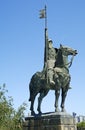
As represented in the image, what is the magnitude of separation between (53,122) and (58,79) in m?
1.94

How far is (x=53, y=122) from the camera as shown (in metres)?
15.9

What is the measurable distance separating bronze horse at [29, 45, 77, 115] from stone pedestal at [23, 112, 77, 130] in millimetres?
456

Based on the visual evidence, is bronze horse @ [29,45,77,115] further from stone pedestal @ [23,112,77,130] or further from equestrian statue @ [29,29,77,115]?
stone pedestal @ [23,112,77,130]

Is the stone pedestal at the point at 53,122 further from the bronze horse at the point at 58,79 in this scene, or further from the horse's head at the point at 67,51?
the horse's head at the point at 67,51

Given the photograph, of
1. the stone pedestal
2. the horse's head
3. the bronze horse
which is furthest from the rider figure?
the stone pedestal

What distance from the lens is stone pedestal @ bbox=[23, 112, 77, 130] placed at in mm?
15711

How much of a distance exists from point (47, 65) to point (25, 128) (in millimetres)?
3238

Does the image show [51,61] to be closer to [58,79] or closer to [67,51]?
[67,51]

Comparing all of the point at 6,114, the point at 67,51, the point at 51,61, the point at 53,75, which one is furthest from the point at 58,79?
the point at 6,114

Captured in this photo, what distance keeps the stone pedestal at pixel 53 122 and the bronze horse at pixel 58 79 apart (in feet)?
1.50

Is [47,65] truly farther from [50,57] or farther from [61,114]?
[61,114]

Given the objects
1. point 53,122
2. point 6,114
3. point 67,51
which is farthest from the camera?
point 6,114

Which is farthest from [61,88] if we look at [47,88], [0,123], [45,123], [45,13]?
[0,123]

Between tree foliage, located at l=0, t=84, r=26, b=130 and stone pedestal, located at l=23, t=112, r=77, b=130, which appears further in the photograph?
tree foliage, located at l=0, t=84, r=26, b=130
